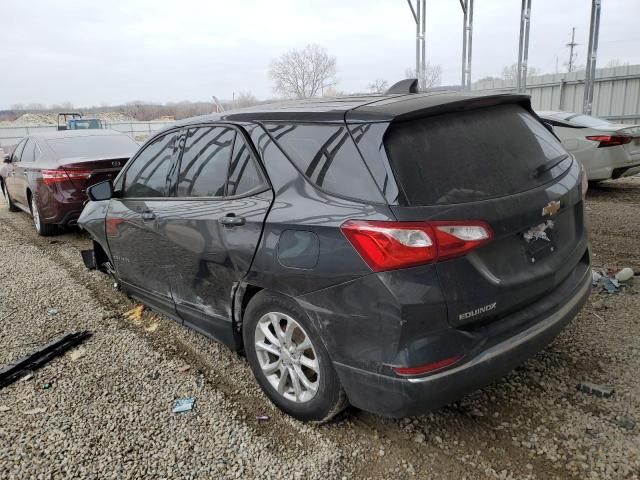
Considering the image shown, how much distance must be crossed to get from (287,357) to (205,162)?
1347mm

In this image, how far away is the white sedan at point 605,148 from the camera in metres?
8.15

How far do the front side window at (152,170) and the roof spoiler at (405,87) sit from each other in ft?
5.15

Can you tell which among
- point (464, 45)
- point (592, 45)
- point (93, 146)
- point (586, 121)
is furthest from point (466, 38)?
point (93, 146)

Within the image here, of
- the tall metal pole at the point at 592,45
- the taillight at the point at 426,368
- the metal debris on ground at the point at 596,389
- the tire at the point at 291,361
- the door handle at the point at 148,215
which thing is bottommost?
the metal debris on ground at the point at 596,389

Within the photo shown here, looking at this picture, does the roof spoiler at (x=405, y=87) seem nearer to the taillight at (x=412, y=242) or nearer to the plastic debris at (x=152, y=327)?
the taillight at (x=412, y=242)

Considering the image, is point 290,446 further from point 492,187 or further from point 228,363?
point 492,187

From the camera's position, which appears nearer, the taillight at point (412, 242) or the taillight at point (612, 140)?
the taillight at point (412, 242)

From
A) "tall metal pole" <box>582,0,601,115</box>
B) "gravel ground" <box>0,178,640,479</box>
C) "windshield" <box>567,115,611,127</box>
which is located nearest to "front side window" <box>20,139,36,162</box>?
"gravel ground" <box>0,178,640,479</box>

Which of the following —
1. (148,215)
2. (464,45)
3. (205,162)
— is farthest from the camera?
(464,45)

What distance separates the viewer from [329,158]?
91.4 inches

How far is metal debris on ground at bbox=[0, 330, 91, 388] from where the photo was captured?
3.37 meters

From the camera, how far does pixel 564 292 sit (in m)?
2.55

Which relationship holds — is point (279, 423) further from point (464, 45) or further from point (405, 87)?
point (464, 45)

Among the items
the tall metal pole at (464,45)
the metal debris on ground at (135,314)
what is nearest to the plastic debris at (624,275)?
the metal debris on ground at (135,314)
